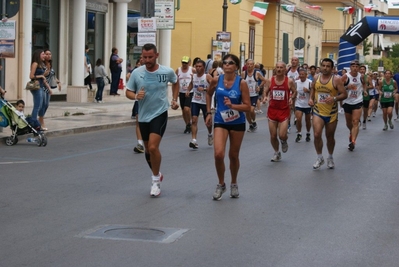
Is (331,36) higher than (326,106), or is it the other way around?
(331,36)

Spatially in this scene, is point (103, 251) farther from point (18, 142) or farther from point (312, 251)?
point (18, 142)

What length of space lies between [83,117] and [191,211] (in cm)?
1400

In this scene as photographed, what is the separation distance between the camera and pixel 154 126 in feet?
34.4

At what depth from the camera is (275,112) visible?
1516cm

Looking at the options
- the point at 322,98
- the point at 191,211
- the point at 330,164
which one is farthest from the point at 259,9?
the point at 191,211

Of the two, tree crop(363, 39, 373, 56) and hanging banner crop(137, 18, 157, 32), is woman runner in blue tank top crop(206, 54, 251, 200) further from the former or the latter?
tree crop(363, 39, 373, 56)

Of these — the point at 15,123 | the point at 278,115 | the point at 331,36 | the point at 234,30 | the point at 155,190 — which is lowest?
the point at 155,190

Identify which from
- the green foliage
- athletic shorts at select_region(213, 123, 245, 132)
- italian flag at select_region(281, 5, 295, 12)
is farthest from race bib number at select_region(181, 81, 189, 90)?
the green foliage

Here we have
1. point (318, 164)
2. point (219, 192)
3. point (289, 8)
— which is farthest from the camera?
point (289, 8)

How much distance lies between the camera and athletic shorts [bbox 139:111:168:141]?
10477mm

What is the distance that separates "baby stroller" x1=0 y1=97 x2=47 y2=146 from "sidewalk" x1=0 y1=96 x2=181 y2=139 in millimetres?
563

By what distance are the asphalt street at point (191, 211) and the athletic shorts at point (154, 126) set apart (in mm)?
750

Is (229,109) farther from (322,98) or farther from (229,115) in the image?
(322,98)

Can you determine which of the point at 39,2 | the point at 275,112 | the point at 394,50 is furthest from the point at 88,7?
the point at 394,50
